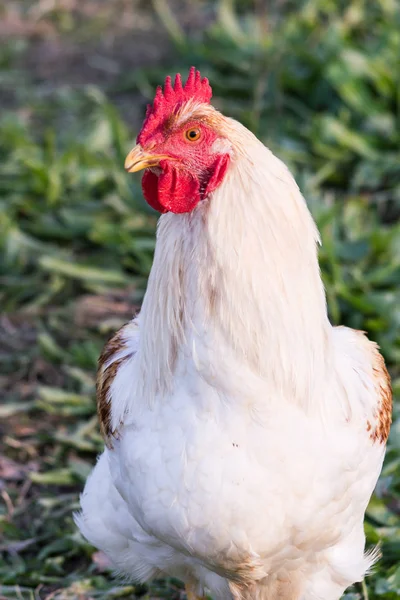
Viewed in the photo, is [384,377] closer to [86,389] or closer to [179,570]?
[179,570]

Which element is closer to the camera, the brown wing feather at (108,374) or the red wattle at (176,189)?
the red wattle at (176,189)

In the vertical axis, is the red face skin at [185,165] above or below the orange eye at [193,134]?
below

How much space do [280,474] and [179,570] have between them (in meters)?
0.75

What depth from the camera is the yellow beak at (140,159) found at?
9.25 feet

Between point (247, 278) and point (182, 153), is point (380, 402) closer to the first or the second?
point (247, 278)

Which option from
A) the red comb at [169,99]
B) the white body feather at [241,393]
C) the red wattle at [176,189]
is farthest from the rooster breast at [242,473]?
the red comb at [169,99]

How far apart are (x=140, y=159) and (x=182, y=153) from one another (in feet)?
0.43

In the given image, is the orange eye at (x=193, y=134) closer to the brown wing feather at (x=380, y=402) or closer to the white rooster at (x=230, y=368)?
the white rooster at (x=230, y=368)

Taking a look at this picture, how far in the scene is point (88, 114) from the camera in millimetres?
7547

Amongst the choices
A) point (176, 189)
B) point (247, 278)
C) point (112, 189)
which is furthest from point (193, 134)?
point (112, 189)

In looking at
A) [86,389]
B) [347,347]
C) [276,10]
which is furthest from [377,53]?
[347,347]

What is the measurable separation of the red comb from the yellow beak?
0.04 metres

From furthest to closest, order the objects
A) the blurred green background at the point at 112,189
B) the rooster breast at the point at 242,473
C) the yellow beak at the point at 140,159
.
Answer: the blurred green background at the point at 112,189 < the rooster breast at the point at 242,473 < the yellow beak at the point at 140,159

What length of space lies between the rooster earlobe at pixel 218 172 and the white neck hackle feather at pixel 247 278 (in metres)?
0.02
